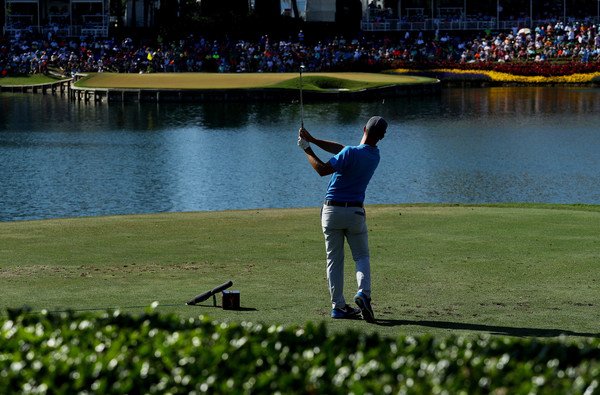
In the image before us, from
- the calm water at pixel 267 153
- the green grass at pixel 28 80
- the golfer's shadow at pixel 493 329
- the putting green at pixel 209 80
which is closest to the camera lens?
the golfer's shadow at pixel 493 329

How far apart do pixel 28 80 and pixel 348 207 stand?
236 ft

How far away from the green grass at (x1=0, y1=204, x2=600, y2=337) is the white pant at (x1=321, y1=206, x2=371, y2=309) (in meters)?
0.33

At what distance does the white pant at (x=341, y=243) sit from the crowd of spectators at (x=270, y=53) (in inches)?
2703

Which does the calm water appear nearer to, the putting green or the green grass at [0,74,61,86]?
the putting green

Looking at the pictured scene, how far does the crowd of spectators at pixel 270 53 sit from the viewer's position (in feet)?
257

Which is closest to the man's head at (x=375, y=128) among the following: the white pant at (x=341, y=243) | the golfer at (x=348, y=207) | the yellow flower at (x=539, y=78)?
the golfer at (x=348, y=207)

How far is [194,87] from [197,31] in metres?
18.8

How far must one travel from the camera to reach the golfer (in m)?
9.23

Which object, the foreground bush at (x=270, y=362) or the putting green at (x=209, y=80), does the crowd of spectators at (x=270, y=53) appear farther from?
the foreground bush at (x=270, y=362)

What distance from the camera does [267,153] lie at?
39781 millimetres

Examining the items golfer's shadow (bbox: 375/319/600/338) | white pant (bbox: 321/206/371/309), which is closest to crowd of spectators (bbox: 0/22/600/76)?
white pant (bbox: 321/206/371/309)

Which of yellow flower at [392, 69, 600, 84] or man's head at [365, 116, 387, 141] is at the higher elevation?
yellow flower at [392, 69, 600, 84]

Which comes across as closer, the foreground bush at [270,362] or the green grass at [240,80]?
the foreground bush at [270,362]

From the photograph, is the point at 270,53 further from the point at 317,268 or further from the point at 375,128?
the point at 375,128
